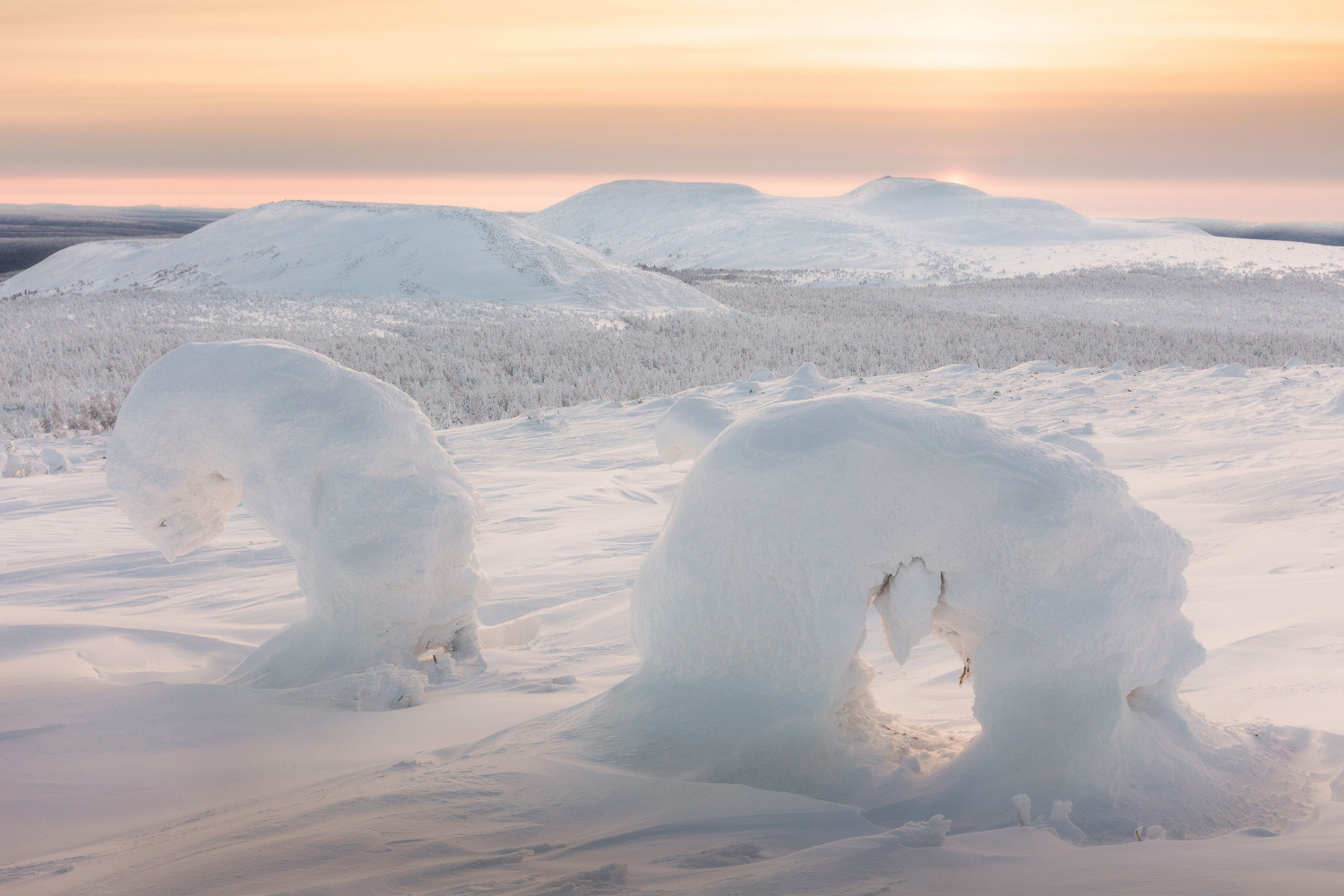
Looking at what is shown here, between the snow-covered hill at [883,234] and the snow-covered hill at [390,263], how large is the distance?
16.4 metres

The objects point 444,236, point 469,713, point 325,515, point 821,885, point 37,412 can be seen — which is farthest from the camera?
point 444,236

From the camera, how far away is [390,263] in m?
28.1

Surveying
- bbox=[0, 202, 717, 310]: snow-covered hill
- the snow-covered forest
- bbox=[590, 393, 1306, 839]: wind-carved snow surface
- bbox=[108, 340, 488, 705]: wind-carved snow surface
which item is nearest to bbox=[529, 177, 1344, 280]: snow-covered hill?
bbox=[0, 202, 717, 310]: snow-covered hill

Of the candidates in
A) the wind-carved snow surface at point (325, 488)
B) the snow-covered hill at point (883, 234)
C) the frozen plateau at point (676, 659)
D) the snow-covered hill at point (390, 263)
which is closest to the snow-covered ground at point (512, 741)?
the frozen plateau at point (676, 659)

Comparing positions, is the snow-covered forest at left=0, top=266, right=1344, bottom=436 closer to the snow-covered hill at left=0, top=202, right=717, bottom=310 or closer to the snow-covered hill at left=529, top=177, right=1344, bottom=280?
the snow-covered hill at left=0, top=202, right=717, bottom=310

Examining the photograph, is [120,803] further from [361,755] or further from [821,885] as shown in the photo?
[821,885]

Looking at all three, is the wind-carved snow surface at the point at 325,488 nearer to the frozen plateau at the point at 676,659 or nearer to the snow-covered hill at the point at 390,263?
the frozen plateau at the point at 676,659

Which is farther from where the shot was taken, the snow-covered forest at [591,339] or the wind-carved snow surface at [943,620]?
the snow-covered forest at [591,339]

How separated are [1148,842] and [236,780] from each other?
2972mm

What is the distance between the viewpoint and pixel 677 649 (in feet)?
10.6

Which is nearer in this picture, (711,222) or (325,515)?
(325,515)

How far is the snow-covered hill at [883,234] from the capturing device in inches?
1833

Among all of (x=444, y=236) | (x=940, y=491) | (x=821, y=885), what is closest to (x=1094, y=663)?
(x=940, y=491)

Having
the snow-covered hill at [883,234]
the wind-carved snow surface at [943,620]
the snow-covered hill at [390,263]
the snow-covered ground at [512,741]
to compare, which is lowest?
the snow-covered ground at [512,741]
